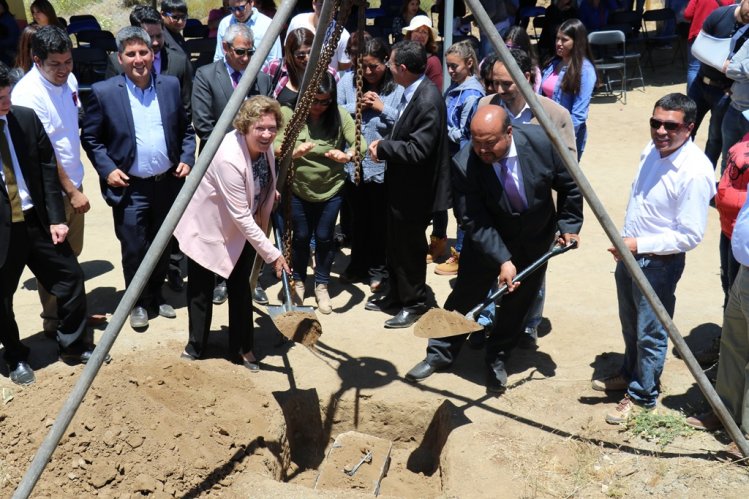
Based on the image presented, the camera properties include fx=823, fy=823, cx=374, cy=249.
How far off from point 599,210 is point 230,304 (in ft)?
8.98

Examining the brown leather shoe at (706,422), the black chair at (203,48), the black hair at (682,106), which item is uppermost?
the black hair at (682,106)

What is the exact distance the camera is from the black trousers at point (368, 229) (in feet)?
22.9

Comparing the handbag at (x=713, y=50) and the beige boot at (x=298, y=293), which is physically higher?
the handbag at (x=713, y=50)

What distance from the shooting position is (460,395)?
5664 mm

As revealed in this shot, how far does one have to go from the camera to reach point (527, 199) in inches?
211

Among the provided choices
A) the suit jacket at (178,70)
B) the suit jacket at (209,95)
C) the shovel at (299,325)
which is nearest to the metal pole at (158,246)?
the shovel at (299,325)

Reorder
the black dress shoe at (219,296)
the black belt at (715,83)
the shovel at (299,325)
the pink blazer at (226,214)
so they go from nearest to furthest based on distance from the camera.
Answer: the pink blazer at (226,214) < the shovel at (299,325) < the black dress shoe at (219,296) < the black belt at (715,83)

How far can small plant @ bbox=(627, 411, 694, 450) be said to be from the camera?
508cm

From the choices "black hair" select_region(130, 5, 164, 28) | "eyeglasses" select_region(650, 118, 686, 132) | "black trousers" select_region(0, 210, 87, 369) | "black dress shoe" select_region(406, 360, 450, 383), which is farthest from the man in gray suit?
"eyeglasses" select_region(650, 118, 686, 132)

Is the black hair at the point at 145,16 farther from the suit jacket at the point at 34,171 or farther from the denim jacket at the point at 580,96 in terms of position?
the denim jacket at the point at 580,96

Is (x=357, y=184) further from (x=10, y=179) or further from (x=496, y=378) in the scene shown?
(x=10, y=179)

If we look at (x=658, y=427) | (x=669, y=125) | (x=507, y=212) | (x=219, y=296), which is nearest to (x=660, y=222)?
(x=669, y=125)

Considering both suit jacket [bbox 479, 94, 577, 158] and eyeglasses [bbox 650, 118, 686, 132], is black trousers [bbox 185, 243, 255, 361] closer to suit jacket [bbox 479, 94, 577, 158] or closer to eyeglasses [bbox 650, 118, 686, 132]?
suit jacket [bbox 479, 94, 577, 158]

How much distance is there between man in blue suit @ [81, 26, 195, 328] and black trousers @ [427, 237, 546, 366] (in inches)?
91.8
